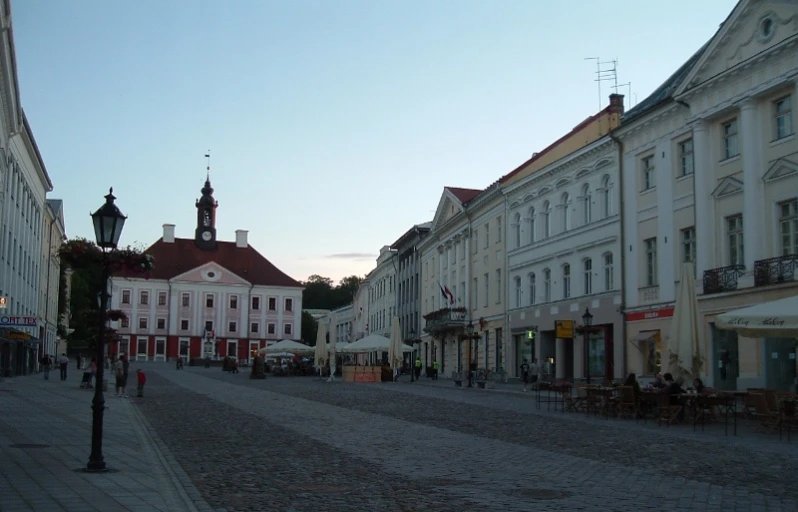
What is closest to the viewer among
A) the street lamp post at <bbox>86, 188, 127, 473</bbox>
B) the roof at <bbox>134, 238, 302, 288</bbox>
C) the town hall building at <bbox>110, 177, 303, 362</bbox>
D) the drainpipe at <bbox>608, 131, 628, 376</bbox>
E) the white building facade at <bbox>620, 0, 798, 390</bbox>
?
the street lamp post at <bbox>86, 188, 127, 473</bbox>

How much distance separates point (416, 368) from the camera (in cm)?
5597

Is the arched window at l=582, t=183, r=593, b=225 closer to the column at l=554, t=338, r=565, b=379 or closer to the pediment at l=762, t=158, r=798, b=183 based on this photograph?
the column at l=554, t=338, r=565, b=379

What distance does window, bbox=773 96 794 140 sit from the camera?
27.0 metres

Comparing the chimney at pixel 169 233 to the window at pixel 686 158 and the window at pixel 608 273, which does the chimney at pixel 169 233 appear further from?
the window at pixel 686 158

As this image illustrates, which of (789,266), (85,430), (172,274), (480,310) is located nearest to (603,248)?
(789,266)

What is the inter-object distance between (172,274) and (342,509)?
10824 centimetres

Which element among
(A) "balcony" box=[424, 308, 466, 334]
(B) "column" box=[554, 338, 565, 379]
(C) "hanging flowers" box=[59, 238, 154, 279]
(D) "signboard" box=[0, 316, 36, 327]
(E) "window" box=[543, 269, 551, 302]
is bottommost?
(B) "column" box=[554, 338, 565, 379]

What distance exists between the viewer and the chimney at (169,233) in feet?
388

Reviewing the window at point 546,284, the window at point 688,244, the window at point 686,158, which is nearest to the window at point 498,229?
the window at point 546,284

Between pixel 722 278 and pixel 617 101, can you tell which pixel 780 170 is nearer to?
pixel 722 278

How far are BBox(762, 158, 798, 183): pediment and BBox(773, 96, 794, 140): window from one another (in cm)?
83

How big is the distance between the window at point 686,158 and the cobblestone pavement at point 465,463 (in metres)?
12.9

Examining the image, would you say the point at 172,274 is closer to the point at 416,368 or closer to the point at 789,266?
the point at 416,368

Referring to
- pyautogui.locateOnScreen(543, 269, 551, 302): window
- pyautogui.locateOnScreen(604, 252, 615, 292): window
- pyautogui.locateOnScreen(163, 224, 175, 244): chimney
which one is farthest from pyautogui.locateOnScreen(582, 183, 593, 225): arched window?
pyautogui.locateOnScreen(163, 224, 175, 244): chimney
